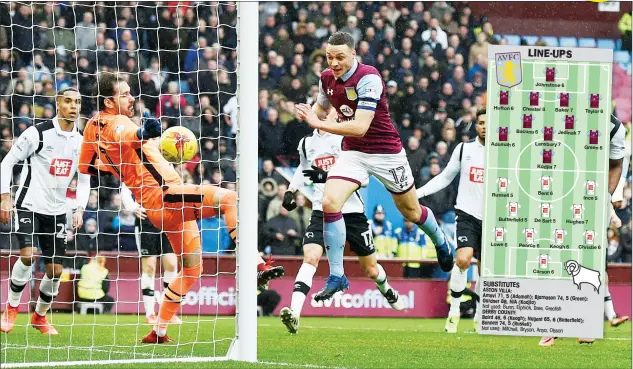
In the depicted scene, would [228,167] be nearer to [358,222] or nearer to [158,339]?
[358,222]

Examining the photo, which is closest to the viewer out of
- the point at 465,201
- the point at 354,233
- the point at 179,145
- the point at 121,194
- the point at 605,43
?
the point at 179,145

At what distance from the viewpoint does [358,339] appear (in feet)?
31.4

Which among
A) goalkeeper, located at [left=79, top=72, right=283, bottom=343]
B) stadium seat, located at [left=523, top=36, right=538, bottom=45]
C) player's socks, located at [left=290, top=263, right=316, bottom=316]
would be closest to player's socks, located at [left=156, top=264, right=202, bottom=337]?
goalkeeper, located at [left=79, top=72, right=283, bottom=343]

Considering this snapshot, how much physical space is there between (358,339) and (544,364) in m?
2.21

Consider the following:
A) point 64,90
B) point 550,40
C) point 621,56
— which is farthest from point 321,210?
point 621,56

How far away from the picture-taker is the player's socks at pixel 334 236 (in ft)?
28.2

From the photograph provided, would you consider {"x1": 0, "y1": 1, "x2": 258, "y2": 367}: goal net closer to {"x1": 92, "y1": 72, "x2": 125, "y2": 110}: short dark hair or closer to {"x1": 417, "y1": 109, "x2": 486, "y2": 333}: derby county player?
{"x1": 92, "y1": 72, "x2": 125, "y2": 110}: short dark hair

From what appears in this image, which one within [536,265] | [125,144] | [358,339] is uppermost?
[125,144]

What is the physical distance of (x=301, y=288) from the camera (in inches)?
343

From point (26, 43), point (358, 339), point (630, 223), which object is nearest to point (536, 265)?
point (358, 339)

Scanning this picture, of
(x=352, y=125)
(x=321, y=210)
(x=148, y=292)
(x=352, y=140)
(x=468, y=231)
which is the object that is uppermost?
(x=352, y=125)

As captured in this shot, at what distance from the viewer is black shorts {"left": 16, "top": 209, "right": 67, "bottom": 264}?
9.63 metres

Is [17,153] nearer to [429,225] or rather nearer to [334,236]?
[334,236]

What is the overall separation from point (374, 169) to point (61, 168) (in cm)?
292
